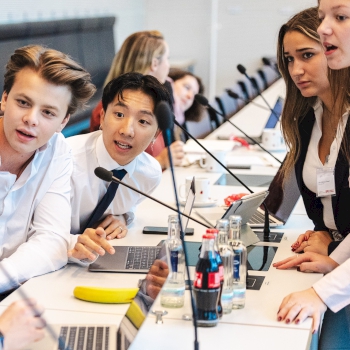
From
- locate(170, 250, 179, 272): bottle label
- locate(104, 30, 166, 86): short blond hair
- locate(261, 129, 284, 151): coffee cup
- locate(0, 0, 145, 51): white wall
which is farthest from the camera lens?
locate(0, 0, 145, 51): white wall

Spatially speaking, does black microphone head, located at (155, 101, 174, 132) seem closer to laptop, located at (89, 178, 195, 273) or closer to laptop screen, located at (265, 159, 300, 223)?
laptop, located at (89, 178, 195, 273)

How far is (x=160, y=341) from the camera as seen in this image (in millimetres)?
1462

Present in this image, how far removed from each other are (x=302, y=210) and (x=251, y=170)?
78 cm

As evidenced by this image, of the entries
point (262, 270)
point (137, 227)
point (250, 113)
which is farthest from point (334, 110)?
point (250, 113)

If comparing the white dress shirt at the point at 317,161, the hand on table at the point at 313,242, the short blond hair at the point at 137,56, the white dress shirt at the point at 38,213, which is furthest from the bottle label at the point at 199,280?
the short blond hair at the point at 137,56

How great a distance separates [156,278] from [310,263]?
21.5 inches

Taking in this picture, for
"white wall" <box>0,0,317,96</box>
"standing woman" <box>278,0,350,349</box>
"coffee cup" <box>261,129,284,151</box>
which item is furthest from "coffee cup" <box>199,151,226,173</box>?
"white wall" <box>0,0,317,96</box>

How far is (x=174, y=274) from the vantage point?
1.68 metres

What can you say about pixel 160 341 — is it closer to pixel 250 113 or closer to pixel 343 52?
pixel 343 52

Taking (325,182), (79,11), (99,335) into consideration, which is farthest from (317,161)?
(79,11)

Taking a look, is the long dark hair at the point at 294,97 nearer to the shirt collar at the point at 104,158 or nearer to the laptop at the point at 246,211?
the laptop at the point at 246,211

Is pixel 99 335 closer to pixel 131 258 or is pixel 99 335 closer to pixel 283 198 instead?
pixel 131 258

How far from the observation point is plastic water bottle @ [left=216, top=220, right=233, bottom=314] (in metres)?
1.59

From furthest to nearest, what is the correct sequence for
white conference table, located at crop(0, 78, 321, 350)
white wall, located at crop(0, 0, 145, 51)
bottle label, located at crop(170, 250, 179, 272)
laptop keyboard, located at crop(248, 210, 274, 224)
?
white wall, located at crop(0, 0, 145, 51) < laptop keyboard, located at crop(248, 210, 274, 224) < bottle label, located at crop(170, 250, 179, 272) < white conference table, located at crop(0, 78, 321, 350)
